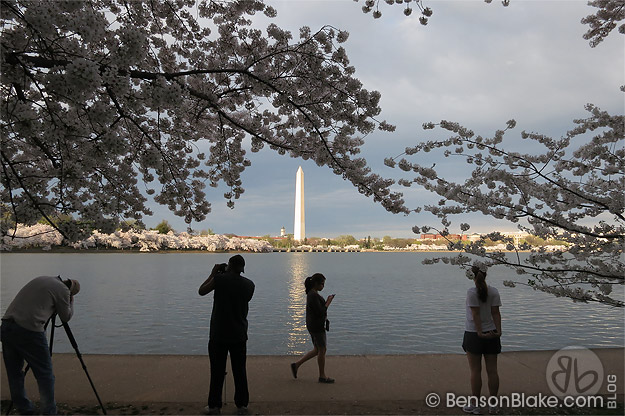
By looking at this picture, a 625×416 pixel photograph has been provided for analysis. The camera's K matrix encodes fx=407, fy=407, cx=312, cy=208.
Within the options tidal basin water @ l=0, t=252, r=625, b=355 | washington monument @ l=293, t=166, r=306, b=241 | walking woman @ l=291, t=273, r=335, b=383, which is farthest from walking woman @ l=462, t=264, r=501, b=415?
washington monument @ l=293, t=166, r=306, b=241

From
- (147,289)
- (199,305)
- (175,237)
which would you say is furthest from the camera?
(175,237)

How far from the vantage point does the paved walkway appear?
4.78m

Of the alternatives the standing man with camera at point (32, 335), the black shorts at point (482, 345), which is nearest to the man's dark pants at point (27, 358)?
the standing man with camera at point (32, 335)

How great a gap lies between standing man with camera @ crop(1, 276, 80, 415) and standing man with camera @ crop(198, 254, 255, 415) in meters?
1.50

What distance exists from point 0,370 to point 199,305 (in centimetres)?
1256

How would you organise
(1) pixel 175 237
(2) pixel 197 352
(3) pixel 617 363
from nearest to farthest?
(3) pixel 617 363, (2) pixel 197 352, (1) pixel 175 237

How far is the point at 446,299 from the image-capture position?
21.1 metres

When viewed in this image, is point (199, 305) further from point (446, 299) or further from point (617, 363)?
point (617, 363)

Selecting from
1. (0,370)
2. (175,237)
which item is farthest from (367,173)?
(175,237)

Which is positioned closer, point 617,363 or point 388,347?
point 617,363

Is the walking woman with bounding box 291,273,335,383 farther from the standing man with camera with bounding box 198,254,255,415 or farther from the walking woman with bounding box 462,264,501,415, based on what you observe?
the walking woman with bounding box 462,264,501,415

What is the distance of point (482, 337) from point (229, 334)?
9.40ft

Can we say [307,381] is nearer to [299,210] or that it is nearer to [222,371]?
[222,371]

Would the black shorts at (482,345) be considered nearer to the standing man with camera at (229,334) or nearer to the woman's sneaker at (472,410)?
the woman's sneaker at (472,410)
